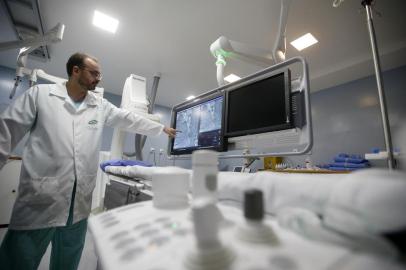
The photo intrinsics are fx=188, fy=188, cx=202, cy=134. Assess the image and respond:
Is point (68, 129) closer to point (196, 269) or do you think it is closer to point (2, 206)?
point (196, 269)

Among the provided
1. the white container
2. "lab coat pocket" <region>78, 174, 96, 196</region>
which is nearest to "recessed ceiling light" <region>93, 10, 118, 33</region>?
"lab coat pocket" <region>78, 174, 96, 196</region>

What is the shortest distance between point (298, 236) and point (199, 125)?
0.97 m

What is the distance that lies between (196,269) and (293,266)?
0.37 feet

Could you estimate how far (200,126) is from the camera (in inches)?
47.7

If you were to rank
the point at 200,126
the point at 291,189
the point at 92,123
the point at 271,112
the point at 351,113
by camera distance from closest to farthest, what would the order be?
1. the point at 291,189
2. the point at 271,112
3. the point at 200,126
4. the point at 92,123
5. the point at 351,113

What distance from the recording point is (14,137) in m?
1.11

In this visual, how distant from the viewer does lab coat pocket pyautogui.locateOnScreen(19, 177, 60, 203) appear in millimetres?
1050

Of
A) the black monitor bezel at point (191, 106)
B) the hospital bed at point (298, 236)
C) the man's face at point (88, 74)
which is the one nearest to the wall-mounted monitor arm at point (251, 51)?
the black monitor bezel at point (191, 106)

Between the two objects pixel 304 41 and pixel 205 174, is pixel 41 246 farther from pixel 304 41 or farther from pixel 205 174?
pixel 304 41

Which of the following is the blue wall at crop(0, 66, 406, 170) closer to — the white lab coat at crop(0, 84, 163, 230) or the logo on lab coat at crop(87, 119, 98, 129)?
the white lab coat at crop(0, 84, 163, 230)

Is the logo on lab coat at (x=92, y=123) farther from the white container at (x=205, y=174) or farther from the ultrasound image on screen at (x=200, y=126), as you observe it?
the white container at (x=205, y=174)

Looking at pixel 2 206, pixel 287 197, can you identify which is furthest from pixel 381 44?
pixel 2 206

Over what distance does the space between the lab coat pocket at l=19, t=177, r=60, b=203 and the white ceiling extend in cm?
216

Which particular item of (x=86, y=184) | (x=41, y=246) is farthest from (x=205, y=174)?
(x=41, y=246)
